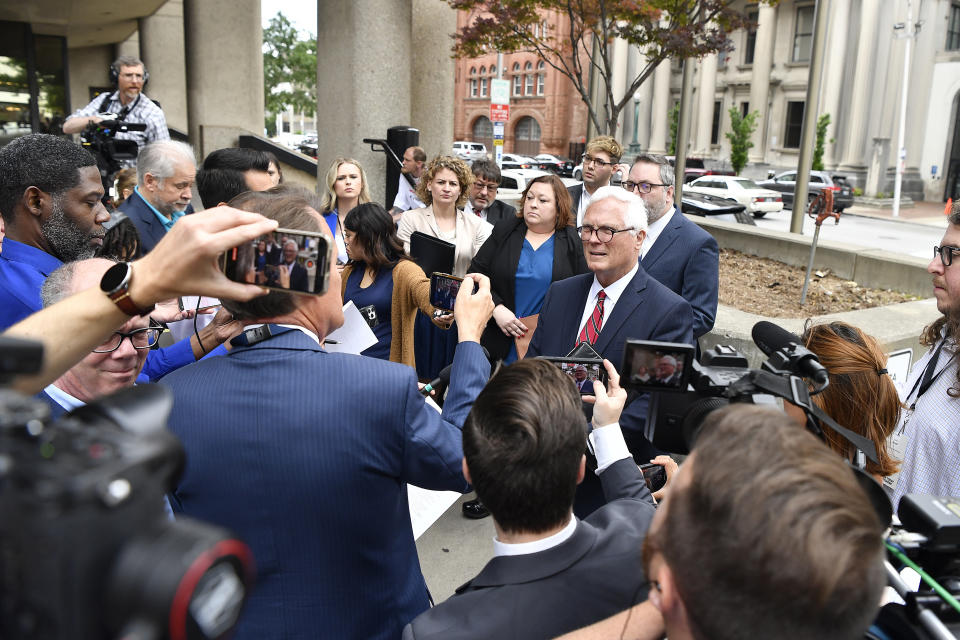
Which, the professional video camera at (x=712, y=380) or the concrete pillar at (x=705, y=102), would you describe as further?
the concrete pillar at (x=705, y=102)

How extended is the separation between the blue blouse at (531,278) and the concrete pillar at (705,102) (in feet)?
→ 141

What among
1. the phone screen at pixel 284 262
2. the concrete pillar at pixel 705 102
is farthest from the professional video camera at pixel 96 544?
the concrete pillar at pixel 705 102

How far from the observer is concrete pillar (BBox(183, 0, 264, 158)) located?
40.2ft

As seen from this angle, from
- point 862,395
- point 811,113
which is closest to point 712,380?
point 862,395

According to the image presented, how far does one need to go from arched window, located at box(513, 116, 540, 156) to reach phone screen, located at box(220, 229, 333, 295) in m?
60.1

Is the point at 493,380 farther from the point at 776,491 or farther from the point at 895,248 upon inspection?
the point at 895,248

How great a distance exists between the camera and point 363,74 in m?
9.26

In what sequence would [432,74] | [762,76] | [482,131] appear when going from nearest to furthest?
[432,74], [762,76], [482,131]

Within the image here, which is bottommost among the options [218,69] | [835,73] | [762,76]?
[218,69]

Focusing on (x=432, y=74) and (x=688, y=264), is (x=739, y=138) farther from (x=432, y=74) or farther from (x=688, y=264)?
(x=688, y=264)

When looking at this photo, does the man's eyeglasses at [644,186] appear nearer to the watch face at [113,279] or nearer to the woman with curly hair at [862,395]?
the woman with curly hair at [862,395]

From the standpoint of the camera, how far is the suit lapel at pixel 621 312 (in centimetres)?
328

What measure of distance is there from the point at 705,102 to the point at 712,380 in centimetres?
4614

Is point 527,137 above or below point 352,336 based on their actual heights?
above
